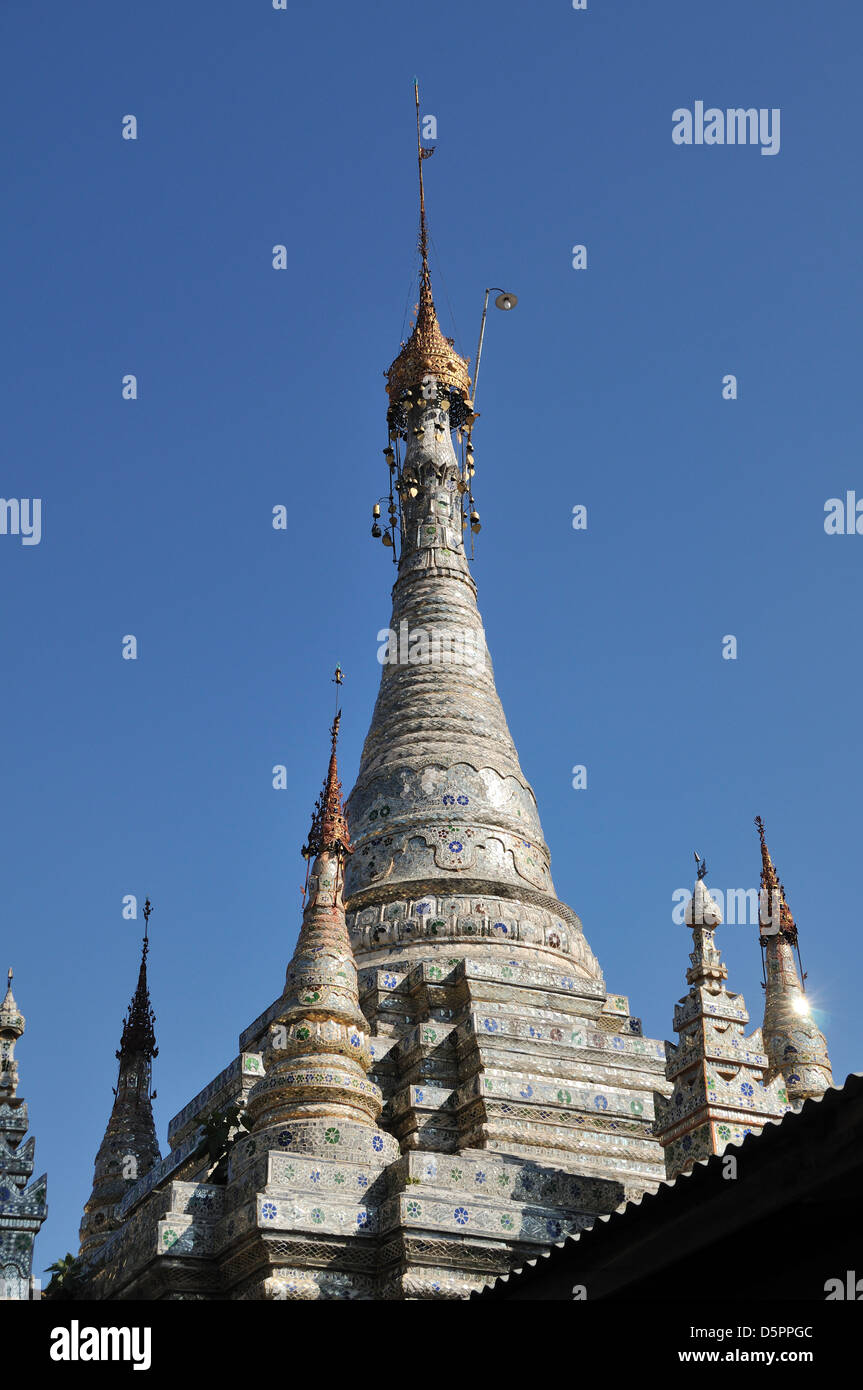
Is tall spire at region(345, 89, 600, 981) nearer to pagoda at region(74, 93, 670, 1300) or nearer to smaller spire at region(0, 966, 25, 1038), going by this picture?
pagoda at region(74, 93, 670, 1300)

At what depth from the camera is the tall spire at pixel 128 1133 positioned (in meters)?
28.5

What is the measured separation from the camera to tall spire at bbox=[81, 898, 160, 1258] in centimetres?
2852

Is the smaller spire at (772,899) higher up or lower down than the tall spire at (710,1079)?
higher up

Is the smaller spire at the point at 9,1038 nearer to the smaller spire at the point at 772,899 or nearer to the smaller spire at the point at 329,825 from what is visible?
the smaller spire at the point at 329,825

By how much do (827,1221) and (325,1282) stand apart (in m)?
8.58

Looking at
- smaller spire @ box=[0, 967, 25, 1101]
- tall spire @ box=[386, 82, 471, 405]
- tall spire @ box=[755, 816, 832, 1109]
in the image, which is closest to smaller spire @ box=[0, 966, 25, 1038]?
smaller spire @ box=[0, 967, 25, 1101]

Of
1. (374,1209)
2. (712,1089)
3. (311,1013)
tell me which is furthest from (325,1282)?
(712,1089)

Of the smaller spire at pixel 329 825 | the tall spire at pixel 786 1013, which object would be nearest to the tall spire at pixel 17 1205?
the smaller spire at pixel 329 825

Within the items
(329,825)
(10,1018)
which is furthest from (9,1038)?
(329,825)

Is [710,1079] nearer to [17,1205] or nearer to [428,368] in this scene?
[17,1205]

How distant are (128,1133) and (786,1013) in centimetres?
1226

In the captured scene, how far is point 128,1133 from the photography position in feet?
98.4

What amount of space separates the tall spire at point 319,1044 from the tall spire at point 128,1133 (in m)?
8.49
